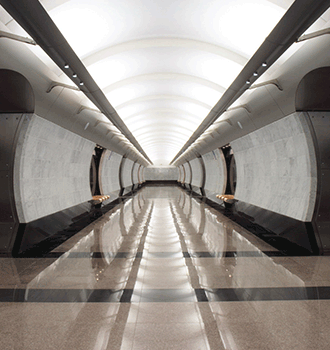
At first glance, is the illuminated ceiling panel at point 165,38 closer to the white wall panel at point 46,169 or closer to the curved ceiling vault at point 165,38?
the curved ceiling vault at point 165,38

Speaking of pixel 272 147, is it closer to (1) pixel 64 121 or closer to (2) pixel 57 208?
(1) pixel 64 121

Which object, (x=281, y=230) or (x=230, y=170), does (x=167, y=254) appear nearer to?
(x=281, y=230)

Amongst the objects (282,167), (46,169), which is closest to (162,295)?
(282,167)

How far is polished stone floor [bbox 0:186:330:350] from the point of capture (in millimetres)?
2707

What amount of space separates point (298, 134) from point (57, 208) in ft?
23.0

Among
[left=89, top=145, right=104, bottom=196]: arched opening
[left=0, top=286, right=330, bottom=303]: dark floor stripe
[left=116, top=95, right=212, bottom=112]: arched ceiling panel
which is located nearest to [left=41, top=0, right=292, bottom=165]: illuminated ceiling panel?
[left=116, top=95, right=212, bottom=112]: arched ceiling panel

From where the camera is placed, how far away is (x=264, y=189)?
9.40m

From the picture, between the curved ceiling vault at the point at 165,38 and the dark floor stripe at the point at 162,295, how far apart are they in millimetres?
4219

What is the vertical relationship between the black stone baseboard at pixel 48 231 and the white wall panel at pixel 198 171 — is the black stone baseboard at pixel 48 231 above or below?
below

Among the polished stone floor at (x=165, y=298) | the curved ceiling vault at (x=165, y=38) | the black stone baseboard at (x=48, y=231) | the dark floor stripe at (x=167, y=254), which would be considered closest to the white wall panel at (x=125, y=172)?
the black stone baseboard at (x=48, y=231)

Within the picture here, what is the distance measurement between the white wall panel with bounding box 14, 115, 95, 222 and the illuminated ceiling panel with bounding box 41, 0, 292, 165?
199 cm

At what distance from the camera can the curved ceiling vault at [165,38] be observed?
5383 mm

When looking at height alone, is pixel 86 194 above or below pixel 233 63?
below

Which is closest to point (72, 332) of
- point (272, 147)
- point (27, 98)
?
point (27, 98)
